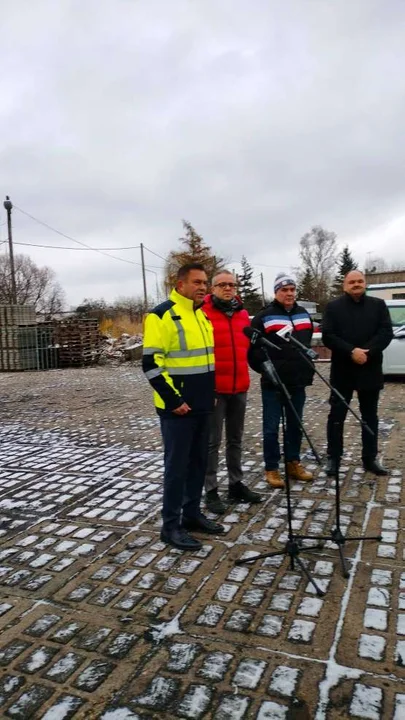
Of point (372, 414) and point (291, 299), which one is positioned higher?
point (291, 299)

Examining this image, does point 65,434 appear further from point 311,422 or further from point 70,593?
point 70,593

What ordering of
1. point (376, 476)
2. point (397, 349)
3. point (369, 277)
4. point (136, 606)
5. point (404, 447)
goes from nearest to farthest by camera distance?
point (136, 606) → point (376, 476) → point (404, 447) → point (397, 349) → point (369, 277)

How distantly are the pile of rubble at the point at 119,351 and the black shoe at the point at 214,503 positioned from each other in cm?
1688

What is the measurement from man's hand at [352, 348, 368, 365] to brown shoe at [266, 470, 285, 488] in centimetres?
122

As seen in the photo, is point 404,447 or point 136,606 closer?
point 136,606

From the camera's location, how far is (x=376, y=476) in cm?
472

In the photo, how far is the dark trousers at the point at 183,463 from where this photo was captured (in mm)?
3361

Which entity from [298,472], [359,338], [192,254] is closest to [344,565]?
[298,472]

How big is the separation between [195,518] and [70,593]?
1054 mm

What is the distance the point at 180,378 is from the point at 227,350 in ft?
2.38

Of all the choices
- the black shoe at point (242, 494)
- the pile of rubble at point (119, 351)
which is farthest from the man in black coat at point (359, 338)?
the pile of rubble at point (119, 351)

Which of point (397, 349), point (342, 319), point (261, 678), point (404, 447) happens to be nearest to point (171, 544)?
point (261, 678)

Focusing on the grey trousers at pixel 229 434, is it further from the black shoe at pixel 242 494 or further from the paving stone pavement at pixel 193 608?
the paving stone pavement at pixel 193 608

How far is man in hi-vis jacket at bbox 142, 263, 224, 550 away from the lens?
3271 millimetres
